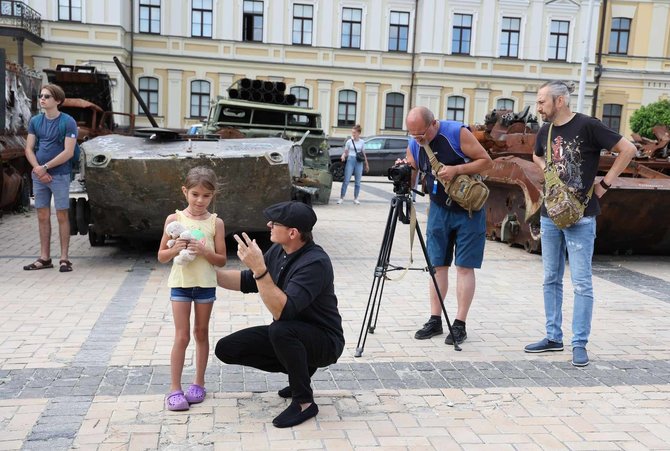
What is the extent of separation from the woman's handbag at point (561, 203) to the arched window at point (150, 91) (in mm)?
28519

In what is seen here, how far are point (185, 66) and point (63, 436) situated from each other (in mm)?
29736

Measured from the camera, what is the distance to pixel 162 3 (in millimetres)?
31438

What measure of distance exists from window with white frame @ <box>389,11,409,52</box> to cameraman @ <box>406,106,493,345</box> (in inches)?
1128

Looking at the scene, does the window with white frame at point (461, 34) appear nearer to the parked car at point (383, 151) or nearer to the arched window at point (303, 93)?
the arched window at point (303, 93)

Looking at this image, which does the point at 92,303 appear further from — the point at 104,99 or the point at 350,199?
the point at 104,99

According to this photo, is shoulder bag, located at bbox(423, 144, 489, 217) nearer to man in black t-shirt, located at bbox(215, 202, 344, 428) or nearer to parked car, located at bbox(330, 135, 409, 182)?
man in black t-shirt, located at bbox(215, 202, 344, 428)

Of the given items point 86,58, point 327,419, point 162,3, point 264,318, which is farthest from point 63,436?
point 162,3

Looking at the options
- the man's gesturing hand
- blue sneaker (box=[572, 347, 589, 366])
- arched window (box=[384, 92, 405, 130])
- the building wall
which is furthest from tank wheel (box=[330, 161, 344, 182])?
the man's gesturing hand

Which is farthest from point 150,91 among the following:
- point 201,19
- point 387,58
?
point 387,58

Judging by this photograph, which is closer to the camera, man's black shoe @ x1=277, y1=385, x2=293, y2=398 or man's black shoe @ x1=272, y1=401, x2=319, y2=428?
man's black shoe @ x1=272, y1=401, x2=319, y2=428

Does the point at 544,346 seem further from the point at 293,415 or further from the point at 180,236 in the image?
the point at 180,236

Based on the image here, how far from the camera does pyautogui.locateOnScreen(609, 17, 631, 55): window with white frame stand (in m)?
34.3

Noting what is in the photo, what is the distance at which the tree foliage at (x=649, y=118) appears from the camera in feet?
92.6

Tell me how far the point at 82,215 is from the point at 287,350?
4696mm
